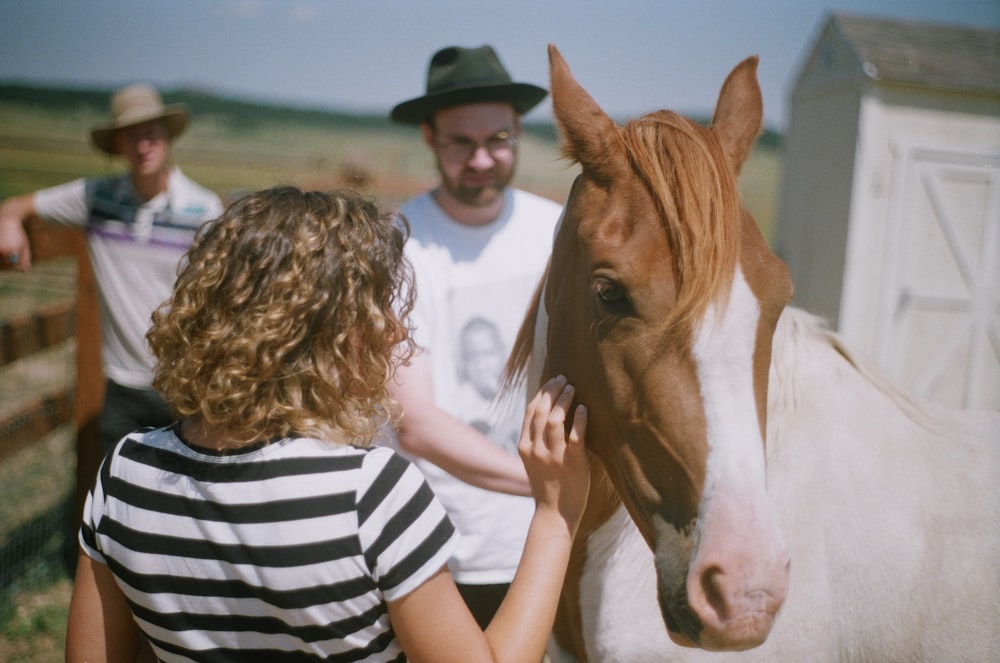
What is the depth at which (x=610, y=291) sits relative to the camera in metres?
1.23

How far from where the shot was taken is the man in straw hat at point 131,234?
310 cm

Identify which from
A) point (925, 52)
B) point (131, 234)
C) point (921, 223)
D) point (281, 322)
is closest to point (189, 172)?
point (131, 234)

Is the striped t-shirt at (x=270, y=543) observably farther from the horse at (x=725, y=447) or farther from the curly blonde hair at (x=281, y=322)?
the horse at (x=725, y=447)

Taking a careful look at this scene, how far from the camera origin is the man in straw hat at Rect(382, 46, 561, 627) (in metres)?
2.01

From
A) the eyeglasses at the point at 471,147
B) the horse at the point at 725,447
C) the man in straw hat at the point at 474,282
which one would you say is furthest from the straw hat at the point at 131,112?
the horse at the point at 725,447

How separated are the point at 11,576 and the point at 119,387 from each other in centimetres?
127

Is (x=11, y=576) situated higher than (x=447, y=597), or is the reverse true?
(x=447, y=597)

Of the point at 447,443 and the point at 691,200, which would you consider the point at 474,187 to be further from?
the point at 691,200

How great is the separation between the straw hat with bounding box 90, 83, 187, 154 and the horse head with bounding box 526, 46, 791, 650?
9.23 ft

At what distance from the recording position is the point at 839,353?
168 centimetres

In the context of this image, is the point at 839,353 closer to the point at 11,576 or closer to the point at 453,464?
the point at 453,464

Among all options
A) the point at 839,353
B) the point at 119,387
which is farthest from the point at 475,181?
the point at 119,387

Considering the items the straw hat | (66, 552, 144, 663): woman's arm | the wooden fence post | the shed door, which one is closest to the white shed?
the shed door

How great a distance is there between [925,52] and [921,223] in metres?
1.82
